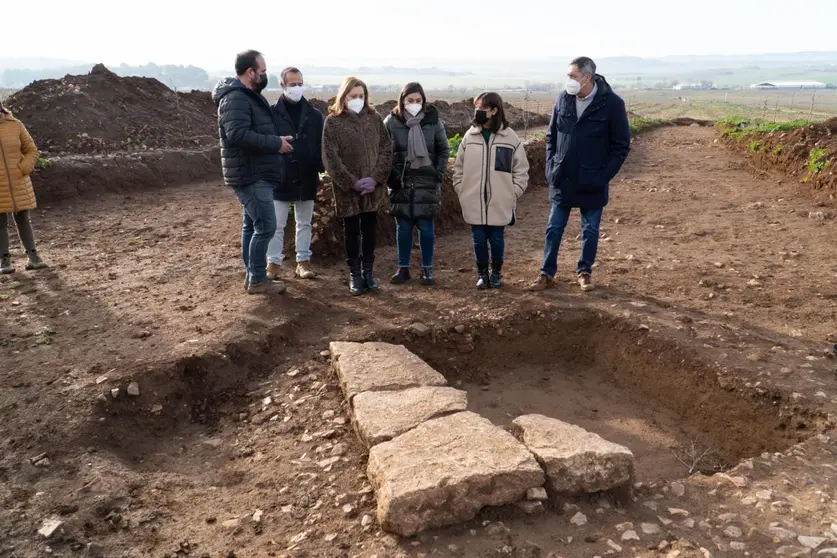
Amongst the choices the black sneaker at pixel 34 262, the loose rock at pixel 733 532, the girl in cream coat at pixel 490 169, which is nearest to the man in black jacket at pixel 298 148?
the girl in cream coat at pixel 490 169

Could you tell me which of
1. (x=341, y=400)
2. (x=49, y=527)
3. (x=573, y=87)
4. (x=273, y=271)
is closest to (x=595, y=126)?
(x=573, y=87)

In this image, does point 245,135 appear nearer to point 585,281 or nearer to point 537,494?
point 585,281

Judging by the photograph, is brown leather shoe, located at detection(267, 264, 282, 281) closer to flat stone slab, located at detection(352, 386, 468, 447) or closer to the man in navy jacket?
flat stone slab, located at detection(352, 386, 468, 447)

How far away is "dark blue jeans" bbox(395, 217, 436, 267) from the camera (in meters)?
5.86

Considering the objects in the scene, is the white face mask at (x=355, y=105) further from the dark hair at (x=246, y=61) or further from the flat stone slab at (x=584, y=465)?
the flat stone slab at (x=584, y=465)

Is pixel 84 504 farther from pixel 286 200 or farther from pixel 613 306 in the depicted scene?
pixel 613 306

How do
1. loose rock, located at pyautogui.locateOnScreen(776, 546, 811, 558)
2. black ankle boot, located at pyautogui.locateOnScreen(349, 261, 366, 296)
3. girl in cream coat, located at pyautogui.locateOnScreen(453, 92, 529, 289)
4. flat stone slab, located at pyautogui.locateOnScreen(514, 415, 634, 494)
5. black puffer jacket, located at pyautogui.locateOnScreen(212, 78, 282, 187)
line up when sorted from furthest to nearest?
black ankle boot, located at pyautogui.locateOnScreen(349, 261, 366, 296)
girl in cream coat, located at pyautogui.locateOnScreen(453, 92, 529, 289)
black puffer jacket, located at pyautogui.locateOnScreen(212, 78, 282, 187)
flat stone slab, located at pyautogui.locateOnScreen(514, 415, 634, 494)
loose rock, located at pyautogui.locateOnScreen(776, 546, 811, 558)

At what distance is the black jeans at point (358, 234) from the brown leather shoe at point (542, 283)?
5.16ft

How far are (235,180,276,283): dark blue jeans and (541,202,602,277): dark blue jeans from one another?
2.53 m

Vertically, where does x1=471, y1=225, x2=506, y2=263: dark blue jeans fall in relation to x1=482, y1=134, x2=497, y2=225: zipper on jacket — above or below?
below

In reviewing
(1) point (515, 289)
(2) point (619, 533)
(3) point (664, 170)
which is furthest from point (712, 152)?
(2) point (619, 533)

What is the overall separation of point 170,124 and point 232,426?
13.7 meters

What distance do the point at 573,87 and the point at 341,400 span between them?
126 inches

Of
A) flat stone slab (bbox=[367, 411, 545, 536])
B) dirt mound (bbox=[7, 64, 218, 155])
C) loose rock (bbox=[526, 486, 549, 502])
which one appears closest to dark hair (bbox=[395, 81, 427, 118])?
flat stone slab (bbox=[367, 411, 545, 536])
